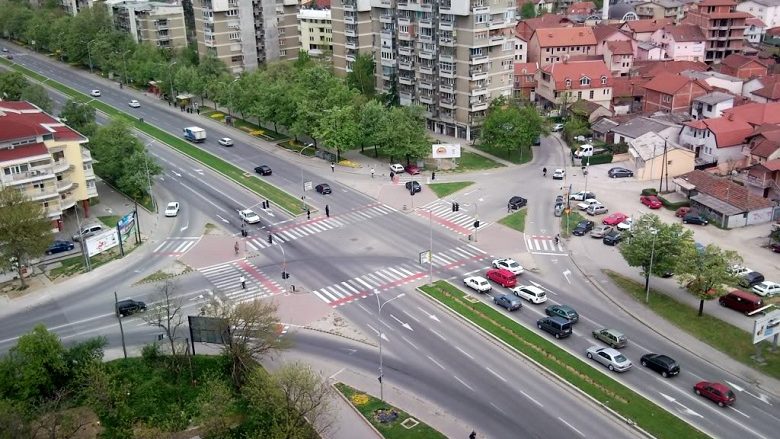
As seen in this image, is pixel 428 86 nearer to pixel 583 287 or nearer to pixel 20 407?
pixel 583 287

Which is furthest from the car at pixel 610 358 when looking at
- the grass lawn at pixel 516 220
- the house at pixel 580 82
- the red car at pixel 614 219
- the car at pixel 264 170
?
the house at pixel 580 82

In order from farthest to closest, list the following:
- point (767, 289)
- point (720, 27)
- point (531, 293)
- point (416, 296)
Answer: point (720, 27)
point (416, 296)
point (767, 289)
point (531, 293)

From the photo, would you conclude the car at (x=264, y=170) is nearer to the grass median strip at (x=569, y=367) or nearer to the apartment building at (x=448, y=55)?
the apartment building at (x=448, y=55)

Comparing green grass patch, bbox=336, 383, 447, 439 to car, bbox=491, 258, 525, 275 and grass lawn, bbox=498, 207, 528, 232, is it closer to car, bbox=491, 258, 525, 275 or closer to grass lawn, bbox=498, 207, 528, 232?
car, bbox=491, 258, 525, 275

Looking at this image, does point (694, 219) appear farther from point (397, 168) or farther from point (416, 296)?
point (397, 168)

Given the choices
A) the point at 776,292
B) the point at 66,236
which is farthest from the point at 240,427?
the point at 776,292

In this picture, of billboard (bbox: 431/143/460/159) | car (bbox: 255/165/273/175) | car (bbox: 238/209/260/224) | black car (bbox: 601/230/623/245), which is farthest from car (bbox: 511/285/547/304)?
car (bbox: 255/165/273/175)

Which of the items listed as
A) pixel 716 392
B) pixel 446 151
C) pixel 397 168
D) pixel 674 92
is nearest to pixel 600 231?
pixel 446 151
